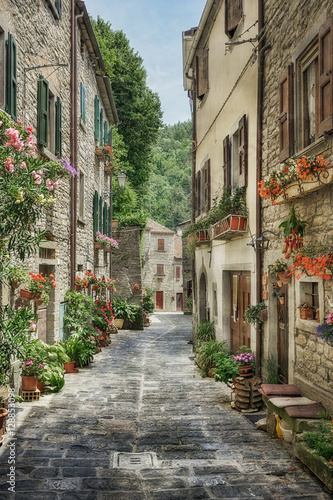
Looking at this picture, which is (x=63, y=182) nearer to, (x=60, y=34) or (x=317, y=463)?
(x=60, y=34)

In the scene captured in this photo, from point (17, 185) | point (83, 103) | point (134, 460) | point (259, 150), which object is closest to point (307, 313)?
point (134, 460)

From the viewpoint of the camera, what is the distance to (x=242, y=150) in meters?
8.73

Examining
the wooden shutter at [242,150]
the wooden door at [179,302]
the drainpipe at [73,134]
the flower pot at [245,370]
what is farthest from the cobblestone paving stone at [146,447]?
the wooden door at [179,302]

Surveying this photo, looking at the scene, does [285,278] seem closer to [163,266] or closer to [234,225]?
[234,225]

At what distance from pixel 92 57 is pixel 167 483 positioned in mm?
12854

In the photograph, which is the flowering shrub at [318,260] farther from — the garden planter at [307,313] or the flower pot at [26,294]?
the flower pot at [26,294]

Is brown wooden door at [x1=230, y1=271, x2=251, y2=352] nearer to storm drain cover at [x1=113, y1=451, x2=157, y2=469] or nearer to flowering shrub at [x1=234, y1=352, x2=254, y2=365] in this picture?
flowering shrub at [x1=234, y1=352, x2=254, y2=365]

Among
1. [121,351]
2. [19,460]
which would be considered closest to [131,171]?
[121,351]

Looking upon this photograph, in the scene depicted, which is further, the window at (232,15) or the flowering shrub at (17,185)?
the window at (232,15)

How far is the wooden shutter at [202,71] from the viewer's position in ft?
41.4

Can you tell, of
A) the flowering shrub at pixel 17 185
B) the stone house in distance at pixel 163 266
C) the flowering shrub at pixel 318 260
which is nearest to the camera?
the flowering shrub at pixel 318 260

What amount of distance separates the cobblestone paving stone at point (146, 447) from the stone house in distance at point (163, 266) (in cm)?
3257

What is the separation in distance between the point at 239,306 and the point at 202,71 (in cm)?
696

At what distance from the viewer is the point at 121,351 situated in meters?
13.1
